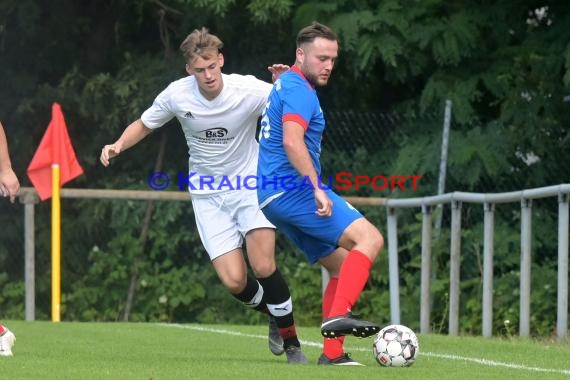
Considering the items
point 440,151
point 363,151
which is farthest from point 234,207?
point 363,151

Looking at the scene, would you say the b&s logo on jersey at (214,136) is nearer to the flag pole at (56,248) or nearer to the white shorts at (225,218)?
the white shorts at (225,218)

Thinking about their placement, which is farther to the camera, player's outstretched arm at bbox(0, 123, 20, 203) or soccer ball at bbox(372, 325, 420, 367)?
player's outstretched arm at bbox(0, 123, 20, 203)

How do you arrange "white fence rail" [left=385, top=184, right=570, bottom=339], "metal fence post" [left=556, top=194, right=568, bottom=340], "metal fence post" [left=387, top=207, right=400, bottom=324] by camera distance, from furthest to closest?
"metal fence post" [left=387, top=207, right=400, bottom=324] < "white fence rail" [left=385, top=184, right=570, bottom=339] < "metal fence post" [left=556, top=194, right=568, bottom=340]

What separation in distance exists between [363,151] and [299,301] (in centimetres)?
168

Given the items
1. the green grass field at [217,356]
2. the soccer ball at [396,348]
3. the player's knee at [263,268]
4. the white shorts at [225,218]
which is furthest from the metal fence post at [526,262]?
the soccer ball at [396,348]

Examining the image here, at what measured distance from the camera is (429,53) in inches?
594

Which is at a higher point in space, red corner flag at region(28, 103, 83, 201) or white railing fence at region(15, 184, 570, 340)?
red corner flag at region(28, 103, 83, 201)

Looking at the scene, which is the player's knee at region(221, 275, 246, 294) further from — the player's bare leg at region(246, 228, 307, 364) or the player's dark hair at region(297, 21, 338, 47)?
the player's dark hair at region(297, 21, 338, 47)

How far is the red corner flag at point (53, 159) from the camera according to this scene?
1520 cm

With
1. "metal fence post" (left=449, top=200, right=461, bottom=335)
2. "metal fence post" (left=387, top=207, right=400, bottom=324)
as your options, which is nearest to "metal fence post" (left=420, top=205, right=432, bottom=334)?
"metal fence post" (left=449, top=200, right=461, bottom=335)

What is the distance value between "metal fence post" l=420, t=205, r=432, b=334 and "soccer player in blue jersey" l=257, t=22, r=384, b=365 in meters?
5.30

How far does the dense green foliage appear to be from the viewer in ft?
47.8

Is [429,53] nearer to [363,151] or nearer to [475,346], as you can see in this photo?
[363,151]

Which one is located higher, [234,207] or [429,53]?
[429,53]
